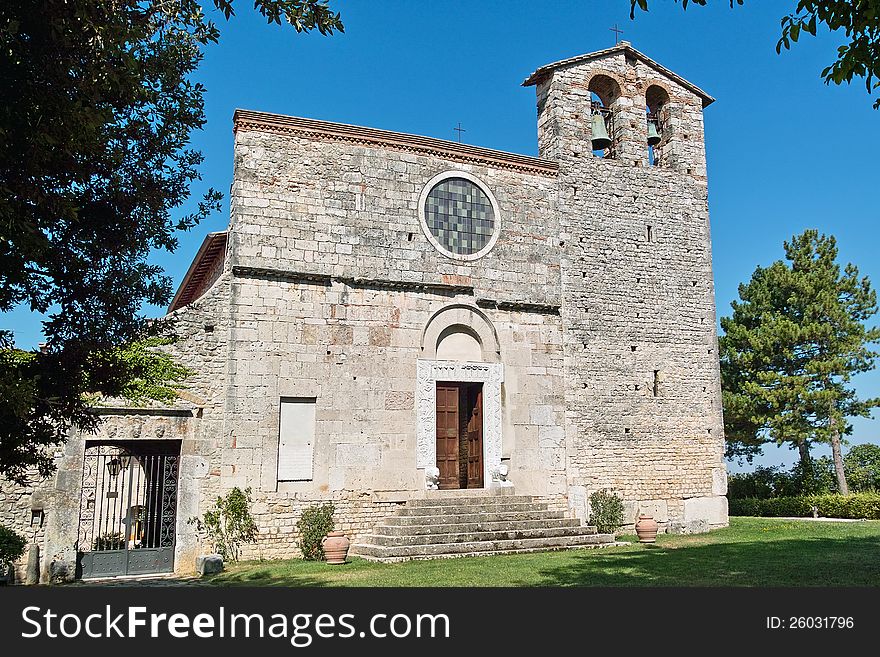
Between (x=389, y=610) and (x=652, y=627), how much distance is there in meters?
2.03

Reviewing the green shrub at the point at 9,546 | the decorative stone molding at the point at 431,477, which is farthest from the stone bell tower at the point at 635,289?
the green shrub at the point at 9,546

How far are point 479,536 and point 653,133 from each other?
11711mm

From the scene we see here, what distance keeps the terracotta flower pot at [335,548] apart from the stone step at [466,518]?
1497 millimetres

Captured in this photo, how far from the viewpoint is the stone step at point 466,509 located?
14.9 metres

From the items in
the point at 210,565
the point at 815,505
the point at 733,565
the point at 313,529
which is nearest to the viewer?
the point at 733,565

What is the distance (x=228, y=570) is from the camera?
521 inches

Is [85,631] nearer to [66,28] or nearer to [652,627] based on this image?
[652,627]

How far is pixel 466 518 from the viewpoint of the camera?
14781 millimetres

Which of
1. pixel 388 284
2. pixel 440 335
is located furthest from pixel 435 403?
pixel 388 284

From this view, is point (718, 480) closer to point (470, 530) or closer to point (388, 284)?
point (470, 530)

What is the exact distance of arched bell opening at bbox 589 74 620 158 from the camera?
62.1ft

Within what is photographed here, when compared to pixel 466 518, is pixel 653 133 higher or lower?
higher

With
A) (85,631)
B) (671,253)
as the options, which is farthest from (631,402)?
(85,631)

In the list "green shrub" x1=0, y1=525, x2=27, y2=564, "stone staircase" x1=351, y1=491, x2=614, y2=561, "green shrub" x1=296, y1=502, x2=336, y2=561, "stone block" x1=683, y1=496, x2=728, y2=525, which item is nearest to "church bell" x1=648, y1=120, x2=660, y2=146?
"stone block" x1=683, y1=496, x2=728, y2=525
